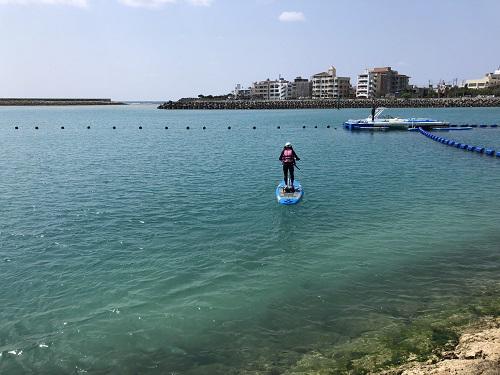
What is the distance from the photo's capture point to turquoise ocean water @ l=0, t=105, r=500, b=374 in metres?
8.54

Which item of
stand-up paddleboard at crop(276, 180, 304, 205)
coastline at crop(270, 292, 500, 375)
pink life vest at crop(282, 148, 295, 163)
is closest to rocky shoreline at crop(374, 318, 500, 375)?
coastline at crop(270, 292, 500, 375)

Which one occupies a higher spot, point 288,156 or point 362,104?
point 362,104

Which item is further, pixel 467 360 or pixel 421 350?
pixel 421 350

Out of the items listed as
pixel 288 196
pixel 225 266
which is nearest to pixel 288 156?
pixel 288 196

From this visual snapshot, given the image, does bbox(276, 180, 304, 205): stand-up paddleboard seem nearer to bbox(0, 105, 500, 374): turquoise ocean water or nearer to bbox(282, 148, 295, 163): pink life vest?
bbox(0, 105, 500, 374): turquoise ocean water

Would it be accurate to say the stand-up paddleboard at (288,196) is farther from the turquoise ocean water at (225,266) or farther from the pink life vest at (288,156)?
the pink life vest at (288,156)

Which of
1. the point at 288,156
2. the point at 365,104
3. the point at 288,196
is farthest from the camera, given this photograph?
the point at 365,104

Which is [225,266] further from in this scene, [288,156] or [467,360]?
[288,156]

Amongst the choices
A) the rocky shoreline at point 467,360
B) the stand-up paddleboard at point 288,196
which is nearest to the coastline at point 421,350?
the rocky shoreline at point 467,360

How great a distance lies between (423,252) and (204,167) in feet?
66.8

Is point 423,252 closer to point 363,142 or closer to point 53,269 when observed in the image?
point 53,269

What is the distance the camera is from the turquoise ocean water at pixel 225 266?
854 centimetres

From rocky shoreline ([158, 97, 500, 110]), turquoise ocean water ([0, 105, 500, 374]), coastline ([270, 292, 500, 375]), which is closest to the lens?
coastline ([270, 292, 500, 375])

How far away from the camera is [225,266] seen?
40.8 ft
